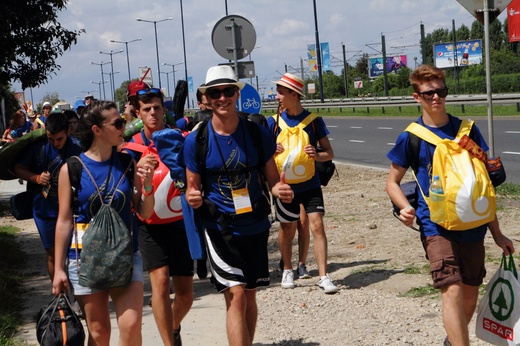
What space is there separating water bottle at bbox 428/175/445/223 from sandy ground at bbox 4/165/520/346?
4.22 feet

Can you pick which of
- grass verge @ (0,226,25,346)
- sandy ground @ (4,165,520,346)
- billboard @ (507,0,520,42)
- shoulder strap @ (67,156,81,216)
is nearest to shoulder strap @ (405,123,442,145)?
sandy ground @ (4,165,520,346)

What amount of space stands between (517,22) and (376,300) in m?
51.3

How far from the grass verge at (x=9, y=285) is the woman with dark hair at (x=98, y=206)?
2053 millimetres

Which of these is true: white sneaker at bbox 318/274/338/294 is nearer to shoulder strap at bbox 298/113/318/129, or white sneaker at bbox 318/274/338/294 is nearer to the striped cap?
shoulder strap at bbox 298/113/318/129

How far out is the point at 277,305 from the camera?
26.2 ft

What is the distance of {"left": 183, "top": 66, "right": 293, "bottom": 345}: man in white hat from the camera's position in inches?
216

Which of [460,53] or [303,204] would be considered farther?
[460,53]

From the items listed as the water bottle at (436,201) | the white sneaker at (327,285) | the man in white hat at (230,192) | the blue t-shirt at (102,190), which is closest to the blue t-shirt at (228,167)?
the man in white hat at (230,192)

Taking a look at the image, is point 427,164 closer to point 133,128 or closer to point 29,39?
point 133,128

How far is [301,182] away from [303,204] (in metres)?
0.25

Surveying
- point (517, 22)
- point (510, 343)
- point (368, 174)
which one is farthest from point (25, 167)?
point (517, 22)

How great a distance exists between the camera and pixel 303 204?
28.8 feet

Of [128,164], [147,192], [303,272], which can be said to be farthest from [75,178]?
[303,272]

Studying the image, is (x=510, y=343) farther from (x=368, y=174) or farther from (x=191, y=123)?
(x=368, y=174)
